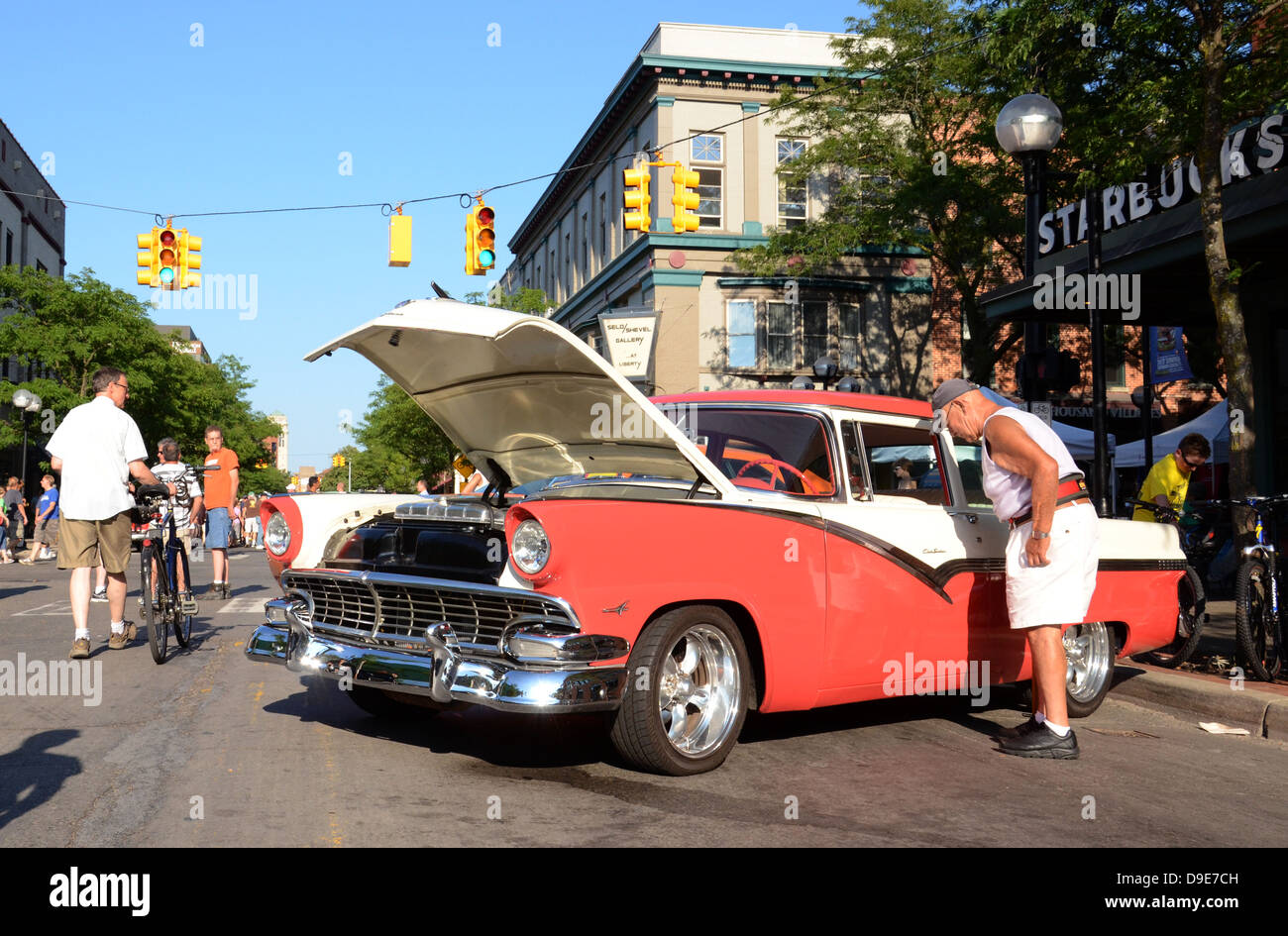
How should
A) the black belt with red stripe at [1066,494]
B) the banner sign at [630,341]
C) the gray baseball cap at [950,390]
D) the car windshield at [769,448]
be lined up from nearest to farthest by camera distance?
the car windshield at [769,448] → the black belt with red stripe at [1066,494] → the gray baseball cap at [950,390] → the banner sign at [630,341]

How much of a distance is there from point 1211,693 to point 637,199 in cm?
1200

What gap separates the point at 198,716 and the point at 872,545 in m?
3.49

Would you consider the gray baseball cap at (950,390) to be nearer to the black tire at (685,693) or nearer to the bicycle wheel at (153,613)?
the black tire at (685,693)

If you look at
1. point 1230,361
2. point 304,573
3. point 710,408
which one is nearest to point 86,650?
point 304,573

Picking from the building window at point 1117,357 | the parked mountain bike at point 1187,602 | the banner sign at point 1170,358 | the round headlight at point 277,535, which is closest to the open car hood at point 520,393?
the round headlight at point 277,535

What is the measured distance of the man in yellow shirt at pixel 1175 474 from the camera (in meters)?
9.39

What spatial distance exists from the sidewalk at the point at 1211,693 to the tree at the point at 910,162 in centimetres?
1863

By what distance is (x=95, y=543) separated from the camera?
315 inches

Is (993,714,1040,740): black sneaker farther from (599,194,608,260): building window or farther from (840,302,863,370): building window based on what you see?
(599,194,608,260): building window

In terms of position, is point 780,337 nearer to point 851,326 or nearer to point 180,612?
point 851,326

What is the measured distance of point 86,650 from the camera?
7.74 m

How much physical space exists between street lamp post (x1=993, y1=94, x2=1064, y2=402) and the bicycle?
7.97 ft
